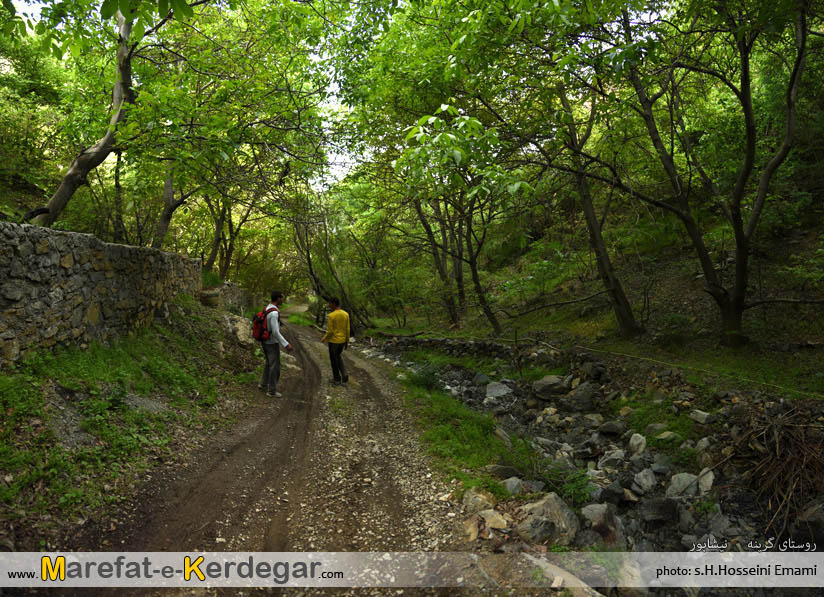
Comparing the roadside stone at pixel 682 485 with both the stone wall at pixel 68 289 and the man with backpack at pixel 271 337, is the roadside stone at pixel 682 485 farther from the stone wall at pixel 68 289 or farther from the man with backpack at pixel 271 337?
the stone wall at pixel 68 289

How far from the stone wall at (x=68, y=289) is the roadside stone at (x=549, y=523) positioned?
564 cm

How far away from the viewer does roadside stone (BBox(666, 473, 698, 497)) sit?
15.6 ft

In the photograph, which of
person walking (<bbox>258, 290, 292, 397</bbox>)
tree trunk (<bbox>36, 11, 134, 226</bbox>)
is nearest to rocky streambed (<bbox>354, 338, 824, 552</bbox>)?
person walking (<bbox>258, 290, 292, 397</bbox>)

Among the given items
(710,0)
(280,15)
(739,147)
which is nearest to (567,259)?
(739,147)

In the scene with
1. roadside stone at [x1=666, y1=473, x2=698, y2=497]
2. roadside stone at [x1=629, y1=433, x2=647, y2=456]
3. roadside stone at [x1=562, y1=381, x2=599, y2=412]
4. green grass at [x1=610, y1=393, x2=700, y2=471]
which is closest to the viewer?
roadside stone at [x1=666, y1=473, x2=698, y2=497]

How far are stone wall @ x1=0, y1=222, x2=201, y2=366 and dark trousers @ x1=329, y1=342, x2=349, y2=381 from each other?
143 inches

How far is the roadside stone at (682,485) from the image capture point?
476 centimetres

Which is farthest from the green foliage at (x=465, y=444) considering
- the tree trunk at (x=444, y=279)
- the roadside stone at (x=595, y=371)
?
the tree trunk at (x=444, y=279)

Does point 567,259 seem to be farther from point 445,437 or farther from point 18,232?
point 18,232

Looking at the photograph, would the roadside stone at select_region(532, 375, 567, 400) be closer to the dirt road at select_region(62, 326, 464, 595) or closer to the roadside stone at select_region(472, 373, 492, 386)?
the roadside stone at select_region(472, 373, 492, 386)

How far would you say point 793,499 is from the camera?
13.6 feet

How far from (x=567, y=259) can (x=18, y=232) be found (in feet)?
32.3

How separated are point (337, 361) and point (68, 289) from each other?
Result: 482cm

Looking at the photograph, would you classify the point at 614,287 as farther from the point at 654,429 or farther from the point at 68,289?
the point at 68,289
